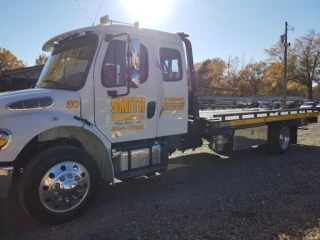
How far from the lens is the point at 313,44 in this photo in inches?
1829

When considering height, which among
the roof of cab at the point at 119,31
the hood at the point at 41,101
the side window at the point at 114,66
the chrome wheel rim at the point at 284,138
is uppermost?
the roof of cab at the point at 119,31

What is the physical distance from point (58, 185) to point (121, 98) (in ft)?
4.98

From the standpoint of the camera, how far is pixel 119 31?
4355 millimetres

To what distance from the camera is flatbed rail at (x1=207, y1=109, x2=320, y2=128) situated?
6.11m

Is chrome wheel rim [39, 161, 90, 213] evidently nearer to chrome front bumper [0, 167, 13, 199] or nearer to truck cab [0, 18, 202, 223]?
truck cab [0, 18, 202, 223]

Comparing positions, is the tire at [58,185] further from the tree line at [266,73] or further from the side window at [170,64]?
the tree line at [266,73]

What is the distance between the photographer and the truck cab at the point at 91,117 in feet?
11.4

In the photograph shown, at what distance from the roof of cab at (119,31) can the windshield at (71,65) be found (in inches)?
6.3

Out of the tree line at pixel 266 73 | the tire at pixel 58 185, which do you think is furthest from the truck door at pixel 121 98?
the tree line at pixel 266 73

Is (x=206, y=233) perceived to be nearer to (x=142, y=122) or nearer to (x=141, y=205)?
(x=141, y=205)

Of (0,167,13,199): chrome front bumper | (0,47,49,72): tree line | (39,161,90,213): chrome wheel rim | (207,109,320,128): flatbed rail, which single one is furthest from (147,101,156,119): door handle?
(0,47,49,72): tree line

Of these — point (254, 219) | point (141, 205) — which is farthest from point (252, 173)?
point (141, 205)

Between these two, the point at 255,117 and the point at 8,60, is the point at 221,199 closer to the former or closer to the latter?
the point at 255,117

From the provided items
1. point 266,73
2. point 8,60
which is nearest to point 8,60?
point 8,60
